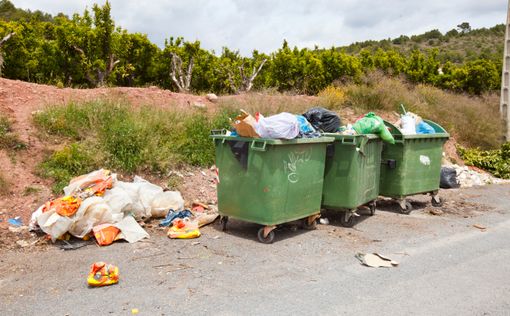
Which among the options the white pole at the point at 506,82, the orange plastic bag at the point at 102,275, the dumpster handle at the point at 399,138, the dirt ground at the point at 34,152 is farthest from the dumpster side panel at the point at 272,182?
the white pole at the point at 506,82

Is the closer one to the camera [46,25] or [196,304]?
[196,304]

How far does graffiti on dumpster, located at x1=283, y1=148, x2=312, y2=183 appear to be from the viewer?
5797 mm

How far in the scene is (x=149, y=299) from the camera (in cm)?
413

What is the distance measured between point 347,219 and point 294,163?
140 cm

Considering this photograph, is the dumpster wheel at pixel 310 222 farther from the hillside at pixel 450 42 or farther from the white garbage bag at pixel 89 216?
the hillside at pixel 450 42

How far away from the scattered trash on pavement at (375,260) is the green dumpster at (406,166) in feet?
8.36

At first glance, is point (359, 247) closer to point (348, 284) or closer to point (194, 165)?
point (348, 284)

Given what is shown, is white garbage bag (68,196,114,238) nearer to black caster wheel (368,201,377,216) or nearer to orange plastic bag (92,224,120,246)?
orange plastic bag (92,224,120,246)

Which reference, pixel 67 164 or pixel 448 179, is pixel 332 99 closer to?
pixel 448 179

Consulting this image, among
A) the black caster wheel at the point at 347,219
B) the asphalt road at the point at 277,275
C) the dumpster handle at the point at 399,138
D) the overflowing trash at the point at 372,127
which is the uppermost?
the overflowing trash at the point at 372,127

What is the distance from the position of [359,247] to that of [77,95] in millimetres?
6471

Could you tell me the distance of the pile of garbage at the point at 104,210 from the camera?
18.3ft

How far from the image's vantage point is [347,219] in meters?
6.72

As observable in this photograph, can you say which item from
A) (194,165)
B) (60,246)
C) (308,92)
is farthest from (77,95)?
(308,92)
